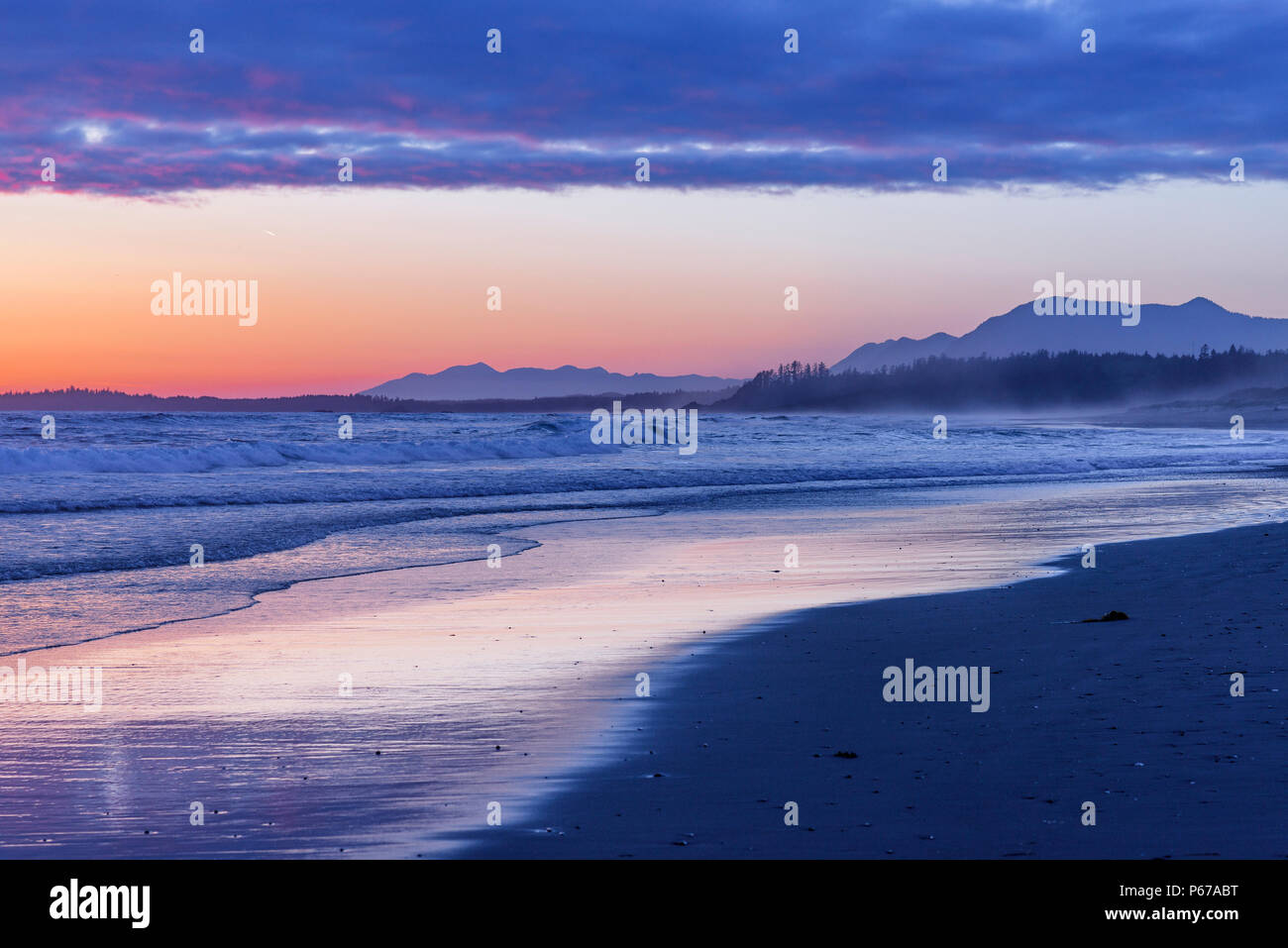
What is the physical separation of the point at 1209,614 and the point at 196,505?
2070 centimetres

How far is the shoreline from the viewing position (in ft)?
16.0

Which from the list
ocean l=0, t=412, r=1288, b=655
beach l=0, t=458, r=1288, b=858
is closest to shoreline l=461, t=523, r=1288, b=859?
beach l=0, t=458, r=1288, b=858

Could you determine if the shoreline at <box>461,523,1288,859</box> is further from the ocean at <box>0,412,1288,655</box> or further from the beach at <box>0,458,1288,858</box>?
the ocean at <box>0,412,1288,655</box>

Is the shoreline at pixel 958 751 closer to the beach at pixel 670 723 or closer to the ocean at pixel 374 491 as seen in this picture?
the beach at pixel 670 723

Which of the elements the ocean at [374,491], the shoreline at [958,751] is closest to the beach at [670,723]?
the shoreline at [958,751]

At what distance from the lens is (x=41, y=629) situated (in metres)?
10.7

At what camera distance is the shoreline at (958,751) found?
486 cm

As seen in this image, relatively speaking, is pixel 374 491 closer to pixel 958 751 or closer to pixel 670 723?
pixel 670 723

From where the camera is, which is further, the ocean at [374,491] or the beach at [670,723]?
the ocean at [374,491]

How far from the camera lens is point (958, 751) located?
20.5 ft

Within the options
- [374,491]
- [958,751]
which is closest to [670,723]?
[958,751]

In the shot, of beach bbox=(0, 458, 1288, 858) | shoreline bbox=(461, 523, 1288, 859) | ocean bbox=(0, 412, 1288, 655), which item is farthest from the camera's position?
ocean bbox=(0, 412, 1288, 655)
